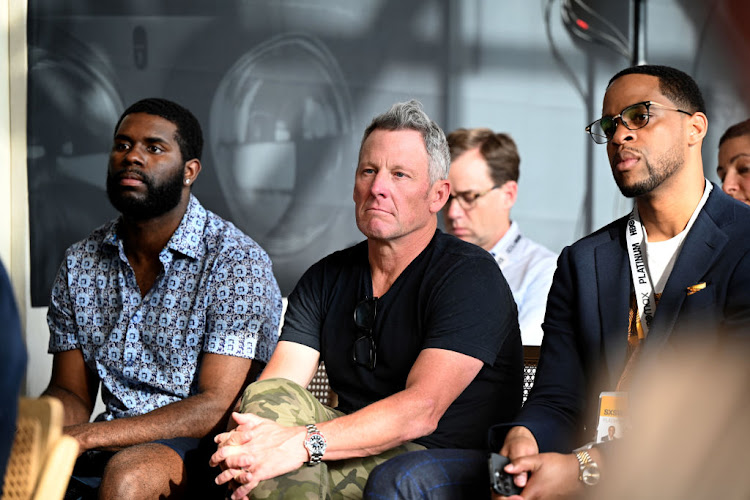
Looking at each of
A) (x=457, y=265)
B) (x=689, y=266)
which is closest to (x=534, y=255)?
(x=457, y=265)

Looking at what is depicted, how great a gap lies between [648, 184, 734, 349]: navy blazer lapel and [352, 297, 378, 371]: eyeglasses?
79 cm

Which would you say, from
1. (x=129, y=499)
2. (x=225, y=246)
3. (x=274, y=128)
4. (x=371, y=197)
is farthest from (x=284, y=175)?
(x=129, y=499)

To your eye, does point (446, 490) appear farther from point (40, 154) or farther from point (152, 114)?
point (40, 154)

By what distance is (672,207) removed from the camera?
2.29 m

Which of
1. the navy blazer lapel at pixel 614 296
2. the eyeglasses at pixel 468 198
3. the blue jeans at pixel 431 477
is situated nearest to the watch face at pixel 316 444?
the blue jeans at pixel 431 477

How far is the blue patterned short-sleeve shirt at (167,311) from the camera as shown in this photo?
292 cm

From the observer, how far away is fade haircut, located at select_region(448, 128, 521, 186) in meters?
4.21

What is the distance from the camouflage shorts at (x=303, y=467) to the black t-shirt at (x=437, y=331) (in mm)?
170

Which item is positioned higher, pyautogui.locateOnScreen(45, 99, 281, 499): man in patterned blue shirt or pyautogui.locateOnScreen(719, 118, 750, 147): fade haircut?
pyautogui.locateOnScreen(719, 118, 750, 147): fade haircut

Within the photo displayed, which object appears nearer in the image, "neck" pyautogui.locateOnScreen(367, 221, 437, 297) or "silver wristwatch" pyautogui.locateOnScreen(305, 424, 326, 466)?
"silver wristwatch" pyautogui.locateOnScreen(305, 424, 326, 466)

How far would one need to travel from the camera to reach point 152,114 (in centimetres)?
321

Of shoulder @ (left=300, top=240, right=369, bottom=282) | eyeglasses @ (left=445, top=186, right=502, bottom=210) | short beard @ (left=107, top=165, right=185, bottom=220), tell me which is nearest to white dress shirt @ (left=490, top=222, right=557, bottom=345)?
eyeglasses @ (left=445, top=186, right=502, bottom=210)

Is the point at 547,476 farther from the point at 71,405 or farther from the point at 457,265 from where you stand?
the point at 71,405

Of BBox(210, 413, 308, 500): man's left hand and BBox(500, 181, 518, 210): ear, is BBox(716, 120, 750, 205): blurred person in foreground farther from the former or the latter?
BBox(210, 413, 308, 500): man's left hand
